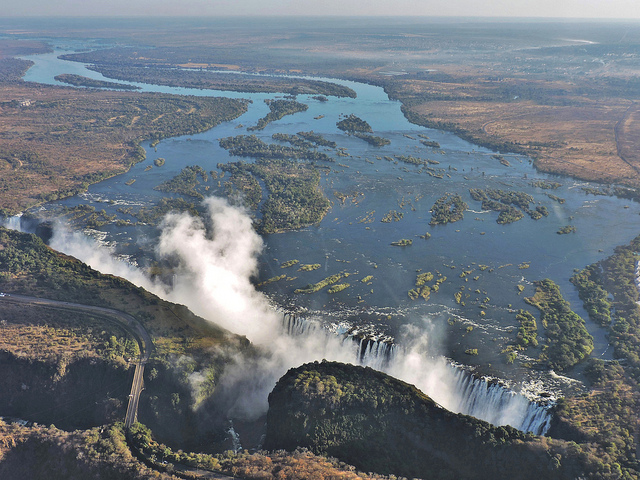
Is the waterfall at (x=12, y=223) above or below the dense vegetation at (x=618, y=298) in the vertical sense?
below

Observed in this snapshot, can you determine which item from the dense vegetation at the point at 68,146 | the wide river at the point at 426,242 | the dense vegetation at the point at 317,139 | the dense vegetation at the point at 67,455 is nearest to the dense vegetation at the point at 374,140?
the wide river at the point at 426,242

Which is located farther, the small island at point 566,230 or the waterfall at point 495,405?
the small island at point 566,230

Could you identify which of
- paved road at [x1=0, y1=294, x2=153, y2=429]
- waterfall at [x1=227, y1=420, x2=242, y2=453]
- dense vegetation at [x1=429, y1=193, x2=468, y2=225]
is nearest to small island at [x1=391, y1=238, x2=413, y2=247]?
dense vegetation at [x1=429, y1=193, x2=468, y2=225]

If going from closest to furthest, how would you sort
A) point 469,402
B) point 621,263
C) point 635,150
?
point 469,402 → point 621,263 → point 635,150

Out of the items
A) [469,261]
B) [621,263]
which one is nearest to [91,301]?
[469,261]

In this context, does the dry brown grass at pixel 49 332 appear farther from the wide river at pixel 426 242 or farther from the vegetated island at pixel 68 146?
the vegetated island at pixel 68 146

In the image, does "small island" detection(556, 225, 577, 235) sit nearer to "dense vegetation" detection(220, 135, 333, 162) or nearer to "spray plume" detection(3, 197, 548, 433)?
"spray plume" detection(3, 197, 548, 433)

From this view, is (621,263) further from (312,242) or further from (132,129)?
(132,129)
